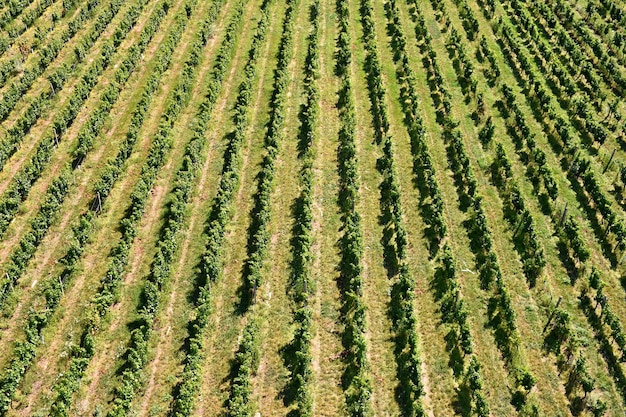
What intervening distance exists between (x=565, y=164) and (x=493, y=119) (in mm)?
7672

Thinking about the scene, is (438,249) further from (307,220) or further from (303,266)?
(303,266)

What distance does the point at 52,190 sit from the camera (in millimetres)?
41781

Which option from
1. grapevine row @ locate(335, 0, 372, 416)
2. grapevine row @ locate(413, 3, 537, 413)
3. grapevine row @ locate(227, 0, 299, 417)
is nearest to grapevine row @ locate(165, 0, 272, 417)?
grapevine row @ locate(227, 0, 299, 417)

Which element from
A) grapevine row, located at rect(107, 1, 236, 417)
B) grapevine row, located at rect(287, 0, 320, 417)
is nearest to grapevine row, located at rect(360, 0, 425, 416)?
grapevine row, located at rect(287, 0, 320, 417)

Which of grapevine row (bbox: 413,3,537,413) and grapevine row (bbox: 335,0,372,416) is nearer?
grapevine row (bbox: 335,0,372,416)

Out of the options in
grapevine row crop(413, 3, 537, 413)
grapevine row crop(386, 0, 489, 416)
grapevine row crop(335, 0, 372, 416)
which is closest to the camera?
grapevine row crop(335, 0, 372, 416)

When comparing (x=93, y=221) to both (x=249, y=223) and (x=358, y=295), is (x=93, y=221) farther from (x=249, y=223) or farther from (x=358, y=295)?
(x=358, y=295)

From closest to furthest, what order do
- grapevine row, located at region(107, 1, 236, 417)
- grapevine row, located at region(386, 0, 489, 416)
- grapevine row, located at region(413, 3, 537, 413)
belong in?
grapevine row, located at region(107, 1, 236, 417) → grapevine row, located at region(386, 0, 489, 416) → grapevine row, located at region(413, 3, 537, 413)

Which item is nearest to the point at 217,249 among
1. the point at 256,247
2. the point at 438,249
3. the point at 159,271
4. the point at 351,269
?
the point at 256,247

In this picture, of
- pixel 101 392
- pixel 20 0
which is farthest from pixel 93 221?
pixel 20 0

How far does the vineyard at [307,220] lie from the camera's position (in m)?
31.9

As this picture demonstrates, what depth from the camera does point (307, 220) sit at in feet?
132

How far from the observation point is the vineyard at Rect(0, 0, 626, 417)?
3192 centimetres

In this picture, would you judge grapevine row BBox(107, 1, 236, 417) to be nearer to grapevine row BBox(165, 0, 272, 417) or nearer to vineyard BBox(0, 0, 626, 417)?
vineyard BBox(0, 0, 626, 417)
